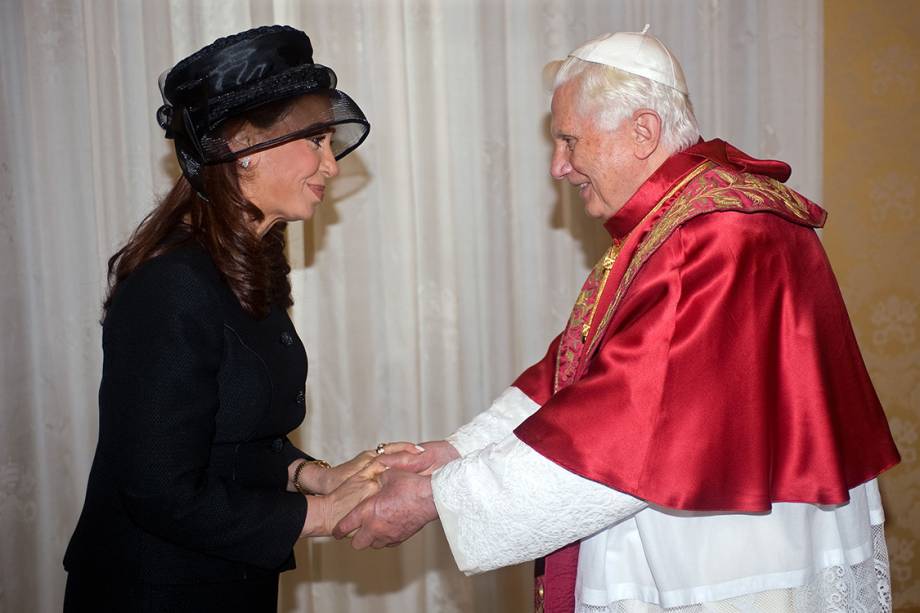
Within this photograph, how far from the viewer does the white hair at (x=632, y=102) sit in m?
1.92

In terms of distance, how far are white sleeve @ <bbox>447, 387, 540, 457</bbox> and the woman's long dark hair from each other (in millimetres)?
681

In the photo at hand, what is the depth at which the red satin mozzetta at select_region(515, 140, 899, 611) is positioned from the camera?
62.2 inches

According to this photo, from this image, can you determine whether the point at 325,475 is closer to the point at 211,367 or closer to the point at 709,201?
the point at 211,367

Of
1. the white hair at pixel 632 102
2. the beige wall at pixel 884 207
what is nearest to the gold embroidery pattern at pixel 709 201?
the white hair at pixel 632 102

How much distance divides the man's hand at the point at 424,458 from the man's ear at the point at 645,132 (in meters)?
0.90

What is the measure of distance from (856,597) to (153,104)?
253cm

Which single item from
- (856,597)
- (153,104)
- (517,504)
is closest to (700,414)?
(517,504)

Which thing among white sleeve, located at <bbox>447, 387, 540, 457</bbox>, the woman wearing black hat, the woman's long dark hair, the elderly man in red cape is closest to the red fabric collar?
the elderly man in red cape

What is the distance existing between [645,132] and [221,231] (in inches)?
38.0

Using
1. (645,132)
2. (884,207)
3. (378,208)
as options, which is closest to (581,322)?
(645,132)

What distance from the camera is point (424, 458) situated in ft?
7.22

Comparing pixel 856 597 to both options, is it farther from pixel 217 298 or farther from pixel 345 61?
pixel 345 61

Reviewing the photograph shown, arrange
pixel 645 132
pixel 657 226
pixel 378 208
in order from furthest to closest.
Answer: pixel 378 208 < pixel 645 132 < pixel 657 226

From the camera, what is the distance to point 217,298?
1691 mm
